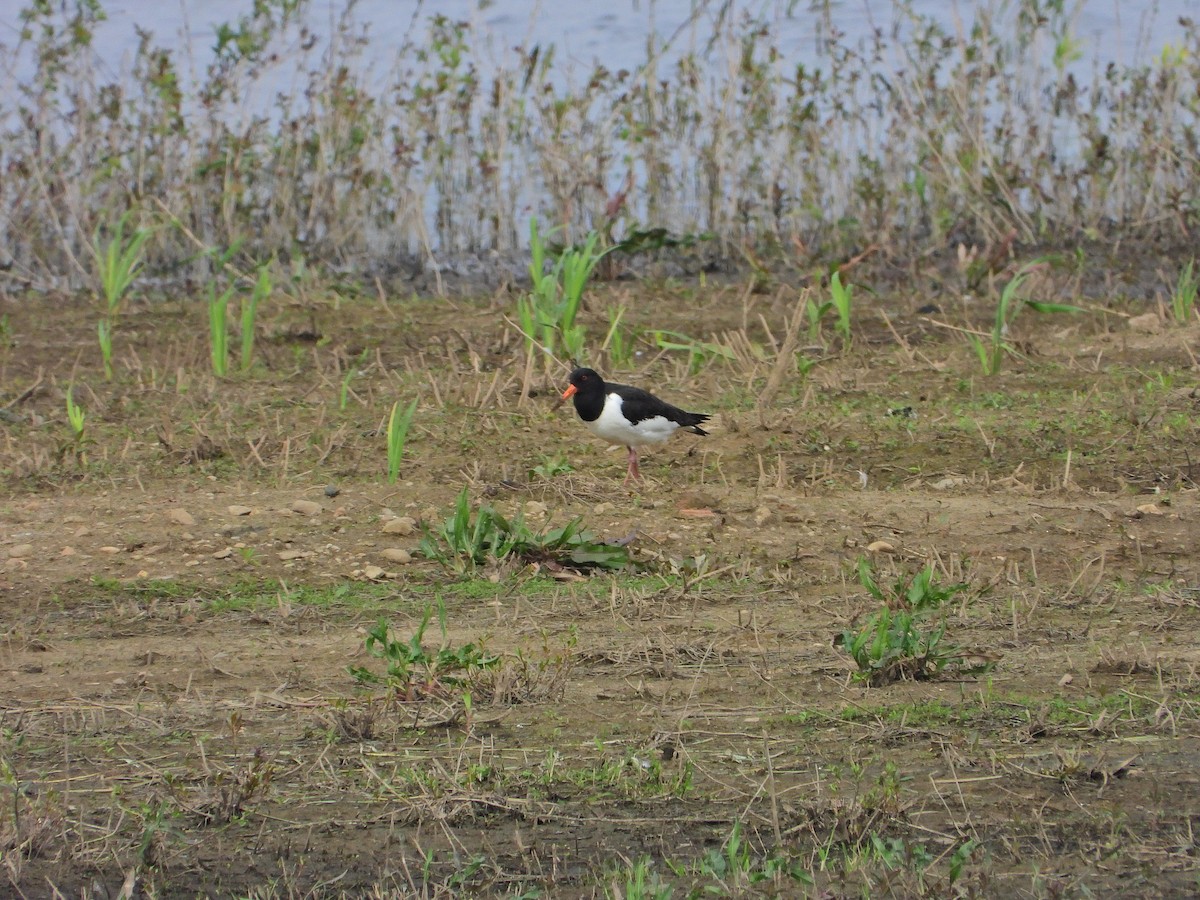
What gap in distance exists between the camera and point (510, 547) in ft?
16.7

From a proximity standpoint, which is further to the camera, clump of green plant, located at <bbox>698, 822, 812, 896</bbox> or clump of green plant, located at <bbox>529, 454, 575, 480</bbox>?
clump of green plant, located at <bbox>529, 454, 575, 480</bbox>

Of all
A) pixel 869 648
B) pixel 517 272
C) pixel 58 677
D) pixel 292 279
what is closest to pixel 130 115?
pixel 292 279

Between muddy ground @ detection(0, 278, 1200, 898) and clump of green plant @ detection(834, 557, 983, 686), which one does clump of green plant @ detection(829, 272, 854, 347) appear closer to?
muddy ground @ detection(0, 278, 1200, 898)

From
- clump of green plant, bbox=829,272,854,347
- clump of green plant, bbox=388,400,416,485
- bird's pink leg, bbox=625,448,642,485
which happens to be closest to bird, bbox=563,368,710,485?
bird's pink leg, bbox=625,448,642,485

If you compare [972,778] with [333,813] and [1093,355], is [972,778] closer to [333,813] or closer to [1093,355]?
[333,813]

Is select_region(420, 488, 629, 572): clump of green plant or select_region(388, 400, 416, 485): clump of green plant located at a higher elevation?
select_region(388, 400, 416, 485): clump of green plant

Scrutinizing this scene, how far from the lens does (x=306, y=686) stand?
13.2 feet

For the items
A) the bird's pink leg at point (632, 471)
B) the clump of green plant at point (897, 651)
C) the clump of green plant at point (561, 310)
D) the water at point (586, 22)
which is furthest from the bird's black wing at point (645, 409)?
the water at point (586, 22)

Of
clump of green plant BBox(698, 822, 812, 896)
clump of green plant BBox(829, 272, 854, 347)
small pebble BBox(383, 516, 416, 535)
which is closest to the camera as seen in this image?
clump of green plant BBox(698, 822, 812, 896)

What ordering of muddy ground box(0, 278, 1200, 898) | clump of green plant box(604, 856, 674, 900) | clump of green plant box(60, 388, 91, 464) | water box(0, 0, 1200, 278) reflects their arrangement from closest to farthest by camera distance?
clump of green plant box(604, 856, 674, 900) → muddy ground box(0, 278, 1200, 898) → clump of green plant box(60, 388, 91, 464) → water box(0, 0, 1200, 278)

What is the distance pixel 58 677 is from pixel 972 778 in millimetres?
2321

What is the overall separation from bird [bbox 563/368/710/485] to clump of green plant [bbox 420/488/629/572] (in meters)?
1.08

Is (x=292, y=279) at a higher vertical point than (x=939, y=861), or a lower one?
higher

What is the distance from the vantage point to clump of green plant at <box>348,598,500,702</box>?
12.5ft
